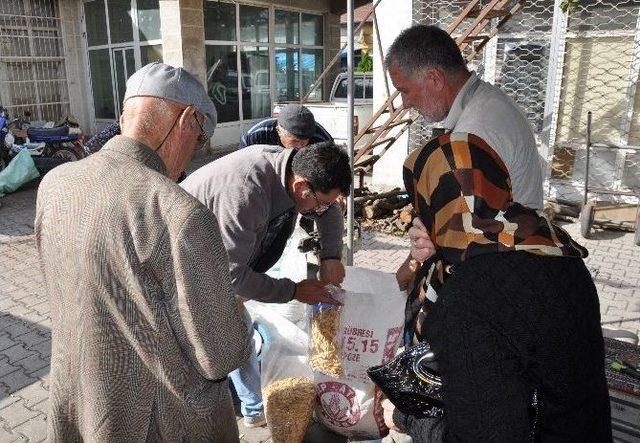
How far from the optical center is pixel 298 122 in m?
4.04

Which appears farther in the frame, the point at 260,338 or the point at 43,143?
the point at 43,143

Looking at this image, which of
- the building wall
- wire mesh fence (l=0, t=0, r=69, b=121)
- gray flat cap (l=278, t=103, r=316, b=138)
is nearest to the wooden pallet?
gray flat cap (l=278, t=103, r=316, b=138)

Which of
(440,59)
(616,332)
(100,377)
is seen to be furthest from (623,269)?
(100,377)

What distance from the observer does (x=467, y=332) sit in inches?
41.1

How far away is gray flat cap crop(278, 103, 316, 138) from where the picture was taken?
4.03 meters

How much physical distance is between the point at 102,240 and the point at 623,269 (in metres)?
5.32

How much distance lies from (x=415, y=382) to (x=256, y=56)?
1278 centimetres

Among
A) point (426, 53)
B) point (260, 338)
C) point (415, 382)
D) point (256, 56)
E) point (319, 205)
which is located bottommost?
point (260, 338)

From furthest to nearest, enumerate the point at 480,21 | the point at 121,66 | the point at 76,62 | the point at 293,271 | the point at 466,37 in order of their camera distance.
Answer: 1. the point at 76,62
2. the point at 121,66
3. the point at 466,37
4. the point at 480,21
5. the point at 293,271

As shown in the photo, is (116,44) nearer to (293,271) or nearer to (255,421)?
(293,271)

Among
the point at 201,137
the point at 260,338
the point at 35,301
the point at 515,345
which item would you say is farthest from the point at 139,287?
the point at 35,301

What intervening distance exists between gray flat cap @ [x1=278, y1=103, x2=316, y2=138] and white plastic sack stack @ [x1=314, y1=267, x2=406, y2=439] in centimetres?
201

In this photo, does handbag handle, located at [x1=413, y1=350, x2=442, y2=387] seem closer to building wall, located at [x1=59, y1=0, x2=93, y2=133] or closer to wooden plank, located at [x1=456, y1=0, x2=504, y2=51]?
wooden plank, located at [x1=456, y1=0, x2=504, y2=51]

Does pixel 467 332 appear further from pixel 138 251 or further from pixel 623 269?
pixel 623 269
